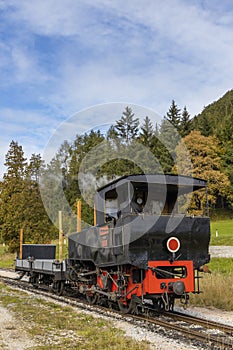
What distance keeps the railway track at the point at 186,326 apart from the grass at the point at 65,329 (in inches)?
29.6

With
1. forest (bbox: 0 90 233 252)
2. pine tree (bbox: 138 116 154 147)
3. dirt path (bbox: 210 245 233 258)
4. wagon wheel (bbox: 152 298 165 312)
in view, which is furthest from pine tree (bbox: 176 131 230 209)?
wagon wheel (bbox: 152 298 165 312)

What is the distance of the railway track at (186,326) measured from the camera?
7.34 meters

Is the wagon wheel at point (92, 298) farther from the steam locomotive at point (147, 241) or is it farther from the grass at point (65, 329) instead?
the grass at point (65, 329)

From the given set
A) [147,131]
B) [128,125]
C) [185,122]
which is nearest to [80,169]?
[128,125]

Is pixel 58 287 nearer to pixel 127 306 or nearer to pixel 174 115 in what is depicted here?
pixel 127 306

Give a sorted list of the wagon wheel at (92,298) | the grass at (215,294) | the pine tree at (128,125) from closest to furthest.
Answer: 1. the grass at (215,294)
2. the wagon wheel at (92,298)
3. the pine tree at (128,125)

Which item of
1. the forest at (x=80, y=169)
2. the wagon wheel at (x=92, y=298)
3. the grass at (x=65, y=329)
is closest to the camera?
the grass at (x=65, y=329)

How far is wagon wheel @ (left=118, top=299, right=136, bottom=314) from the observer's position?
33.1 feet

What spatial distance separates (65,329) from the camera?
8.64 m

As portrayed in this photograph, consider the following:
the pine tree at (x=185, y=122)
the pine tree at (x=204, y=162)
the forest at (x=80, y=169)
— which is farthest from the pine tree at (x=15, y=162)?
the pine tree at (x=185, y=122)

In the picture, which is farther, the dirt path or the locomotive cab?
the dirt path

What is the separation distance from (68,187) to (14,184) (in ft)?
27.6

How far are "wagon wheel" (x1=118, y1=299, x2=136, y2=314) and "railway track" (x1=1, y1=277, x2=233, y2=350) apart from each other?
13 cm

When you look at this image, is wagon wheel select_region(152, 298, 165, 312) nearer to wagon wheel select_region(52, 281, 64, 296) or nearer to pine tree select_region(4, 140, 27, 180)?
wagon wheel select_region(52, 281, 64, 296)
